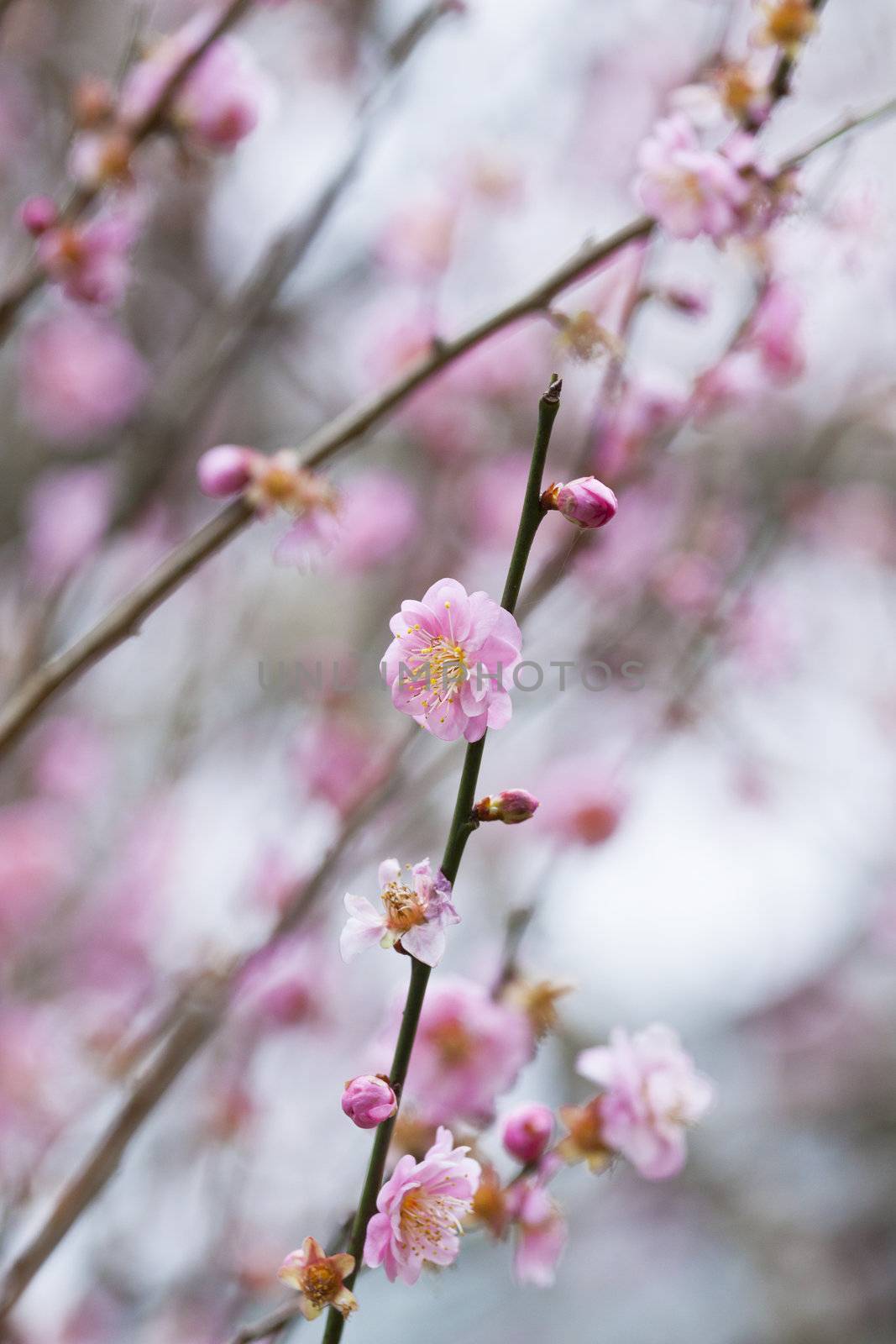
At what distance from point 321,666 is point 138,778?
1.28 metres

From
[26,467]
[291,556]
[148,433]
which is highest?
[26,467]

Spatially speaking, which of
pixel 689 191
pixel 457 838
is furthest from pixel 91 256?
pixel 457 838

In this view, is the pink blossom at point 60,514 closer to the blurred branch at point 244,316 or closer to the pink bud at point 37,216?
the blurred branch at point 244,316

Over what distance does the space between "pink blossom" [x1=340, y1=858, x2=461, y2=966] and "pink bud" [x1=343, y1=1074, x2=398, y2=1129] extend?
0.23 feet

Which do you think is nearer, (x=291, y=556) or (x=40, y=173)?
(x=291, y=556)

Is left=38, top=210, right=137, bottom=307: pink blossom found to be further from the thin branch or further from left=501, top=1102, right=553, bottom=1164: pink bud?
left=501, top=1102, right=553, bottom=1164: pink bud

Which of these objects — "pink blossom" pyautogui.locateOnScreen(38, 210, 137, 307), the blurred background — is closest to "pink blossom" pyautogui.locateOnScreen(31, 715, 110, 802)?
the blurred background

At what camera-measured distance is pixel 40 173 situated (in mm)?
3172

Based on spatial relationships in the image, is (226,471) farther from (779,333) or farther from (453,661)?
(779,333)

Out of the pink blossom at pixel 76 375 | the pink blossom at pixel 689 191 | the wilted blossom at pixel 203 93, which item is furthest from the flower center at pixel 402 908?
the pink blossom at pixel 76 375

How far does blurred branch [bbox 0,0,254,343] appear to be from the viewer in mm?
1059

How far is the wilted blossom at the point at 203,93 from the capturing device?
115 cm

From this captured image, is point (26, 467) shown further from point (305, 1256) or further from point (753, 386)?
point (305, 1256)

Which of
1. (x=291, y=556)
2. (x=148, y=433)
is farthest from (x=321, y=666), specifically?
(x=291, y=556)
